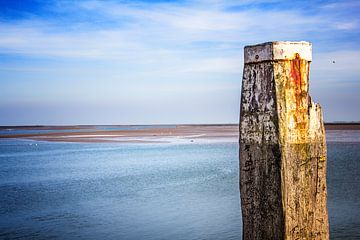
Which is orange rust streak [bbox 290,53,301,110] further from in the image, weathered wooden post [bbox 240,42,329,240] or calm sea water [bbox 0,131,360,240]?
calm sea water [bbox 0,131,360,240]

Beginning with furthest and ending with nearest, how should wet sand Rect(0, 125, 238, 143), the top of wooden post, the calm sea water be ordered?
wet sand Rect(0, 125, 238, 143) < the calm sea water < the top of wooden post

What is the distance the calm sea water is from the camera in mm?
8953

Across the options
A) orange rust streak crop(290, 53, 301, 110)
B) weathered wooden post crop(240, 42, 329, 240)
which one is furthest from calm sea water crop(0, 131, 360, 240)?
orange rust streak crop(290, 53, 301, 110)

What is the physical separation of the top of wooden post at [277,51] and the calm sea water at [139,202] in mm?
6066

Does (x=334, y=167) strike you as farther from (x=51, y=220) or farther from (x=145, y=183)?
(x=51, y=220)

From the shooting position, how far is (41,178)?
19.1m

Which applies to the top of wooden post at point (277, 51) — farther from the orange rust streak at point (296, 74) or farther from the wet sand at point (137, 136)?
the wet sand at point (137, 136)

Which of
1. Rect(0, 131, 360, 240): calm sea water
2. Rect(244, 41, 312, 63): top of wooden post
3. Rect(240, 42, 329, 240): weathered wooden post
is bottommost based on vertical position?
Rect(0, 131, 360, 240): calm sea water

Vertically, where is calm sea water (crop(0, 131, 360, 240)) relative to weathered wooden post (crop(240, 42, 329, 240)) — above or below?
below

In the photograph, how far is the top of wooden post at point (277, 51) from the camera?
2809mm

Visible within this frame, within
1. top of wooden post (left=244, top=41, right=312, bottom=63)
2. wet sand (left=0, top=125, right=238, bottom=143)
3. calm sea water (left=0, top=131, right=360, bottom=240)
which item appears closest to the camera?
top of wooden post (left=244, top=41, right=312, bottom=63)

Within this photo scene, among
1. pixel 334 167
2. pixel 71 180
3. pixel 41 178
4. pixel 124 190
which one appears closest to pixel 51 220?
pixel 124 190

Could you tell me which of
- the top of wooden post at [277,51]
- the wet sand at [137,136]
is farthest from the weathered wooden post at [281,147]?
the wet sand at [137,136]

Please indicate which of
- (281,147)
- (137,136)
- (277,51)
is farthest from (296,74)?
(137,136)
